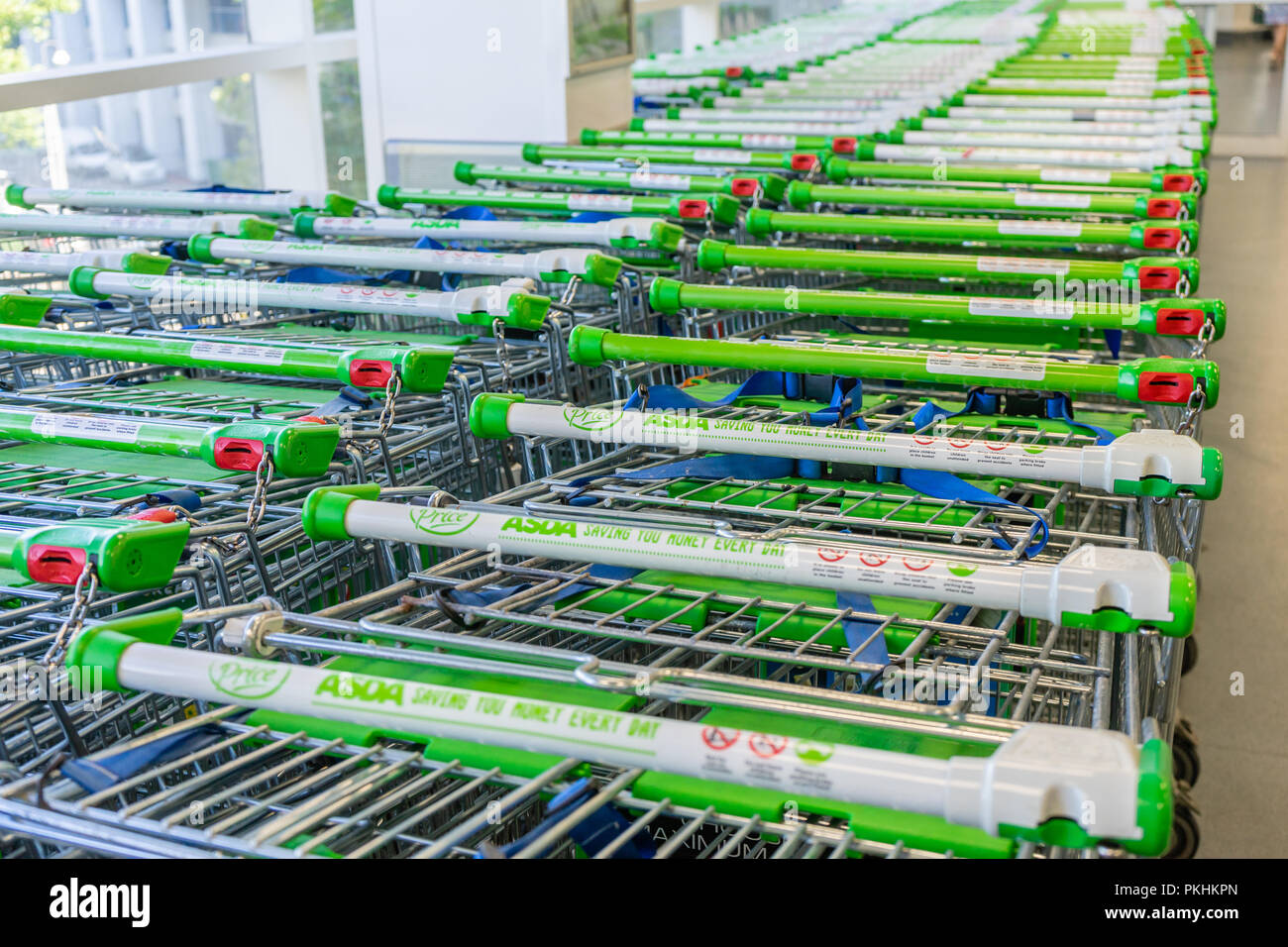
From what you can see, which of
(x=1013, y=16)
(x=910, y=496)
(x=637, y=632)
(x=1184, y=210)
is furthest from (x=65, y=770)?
(x=1013, y=16)

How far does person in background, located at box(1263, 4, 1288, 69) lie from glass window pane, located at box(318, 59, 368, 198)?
477 inches

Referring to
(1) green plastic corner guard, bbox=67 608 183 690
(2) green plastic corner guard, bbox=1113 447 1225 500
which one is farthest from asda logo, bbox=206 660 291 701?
(2) green plastic corner guard, bbox=1113 447 1225 500

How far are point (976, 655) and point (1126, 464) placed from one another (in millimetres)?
342

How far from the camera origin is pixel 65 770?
142 cm

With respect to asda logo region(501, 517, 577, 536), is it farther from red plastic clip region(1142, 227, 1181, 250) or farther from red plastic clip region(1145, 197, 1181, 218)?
red plastic clip region(1145, 197, 1181, 218)

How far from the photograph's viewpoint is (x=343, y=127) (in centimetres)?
693

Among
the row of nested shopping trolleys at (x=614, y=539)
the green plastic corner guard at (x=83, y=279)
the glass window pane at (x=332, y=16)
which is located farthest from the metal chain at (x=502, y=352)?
the glass window pane at (x=332, y=16)

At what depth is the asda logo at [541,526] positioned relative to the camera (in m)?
1.67

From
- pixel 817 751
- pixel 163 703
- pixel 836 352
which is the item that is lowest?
pixel 163 703

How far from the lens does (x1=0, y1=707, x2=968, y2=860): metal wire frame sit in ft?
4.23

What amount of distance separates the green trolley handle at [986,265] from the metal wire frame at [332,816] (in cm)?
158

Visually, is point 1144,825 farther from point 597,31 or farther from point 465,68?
point 597,31

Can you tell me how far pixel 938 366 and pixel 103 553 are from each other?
4.42 ft
